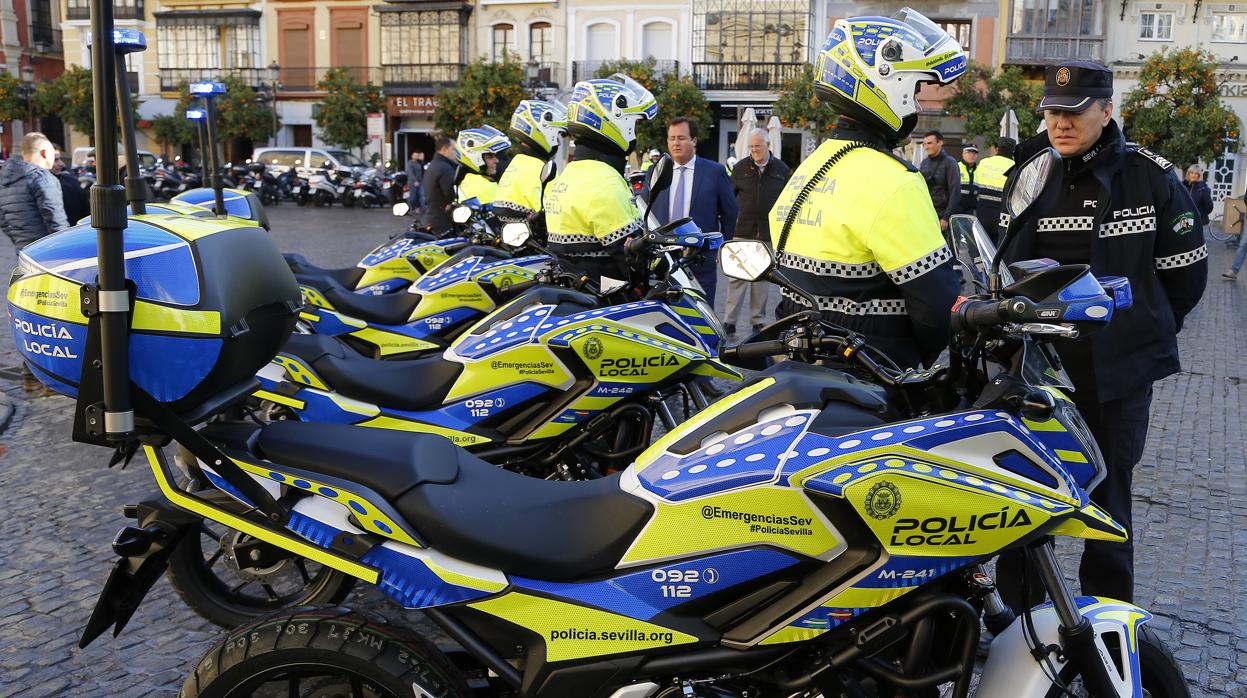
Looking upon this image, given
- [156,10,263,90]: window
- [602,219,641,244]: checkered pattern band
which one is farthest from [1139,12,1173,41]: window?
[602,219,641,244]: checkered pattern band

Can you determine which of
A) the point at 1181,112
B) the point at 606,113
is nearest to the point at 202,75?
the point at 1181,112

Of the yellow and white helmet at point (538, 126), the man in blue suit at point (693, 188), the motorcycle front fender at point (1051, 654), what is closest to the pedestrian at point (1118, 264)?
the motorcycle front fender at point (1051, 654)

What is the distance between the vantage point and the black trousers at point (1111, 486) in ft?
12.2

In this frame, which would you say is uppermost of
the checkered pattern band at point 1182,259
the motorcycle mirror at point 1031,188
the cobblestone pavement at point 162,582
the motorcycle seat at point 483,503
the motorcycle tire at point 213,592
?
the motorcycle mirror at point 1031,188

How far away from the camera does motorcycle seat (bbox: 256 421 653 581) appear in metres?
2.48

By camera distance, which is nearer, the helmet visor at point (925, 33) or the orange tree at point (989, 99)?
the helmet visor at point (925, 33)

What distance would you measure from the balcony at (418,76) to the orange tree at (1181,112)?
A: 24859 millimetres

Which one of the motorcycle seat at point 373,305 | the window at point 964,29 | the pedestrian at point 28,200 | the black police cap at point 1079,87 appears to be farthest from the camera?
the window at point 964,29

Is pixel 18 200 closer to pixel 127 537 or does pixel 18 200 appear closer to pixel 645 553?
pixel 127 537

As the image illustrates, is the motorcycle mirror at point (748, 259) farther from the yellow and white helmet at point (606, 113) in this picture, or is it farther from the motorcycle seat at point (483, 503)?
the yellow and white helmet at point (606, 113)

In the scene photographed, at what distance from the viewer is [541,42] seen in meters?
43.1

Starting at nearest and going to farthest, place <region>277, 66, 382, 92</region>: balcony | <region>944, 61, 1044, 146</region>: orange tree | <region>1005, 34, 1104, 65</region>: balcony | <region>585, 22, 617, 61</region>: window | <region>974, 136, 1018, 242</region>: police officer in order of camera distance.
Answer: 1. <region>974, 136, 1018, 242</region>: police officer
2. <region>944, 61, 1044, 146</region>: orange tree
3. <region>1005, 34, 1104, 65</region>: balcony
4. <region>585, 22, 617, 61</region>: window
5. <region>277, 66, 382, 92</region>: balcony

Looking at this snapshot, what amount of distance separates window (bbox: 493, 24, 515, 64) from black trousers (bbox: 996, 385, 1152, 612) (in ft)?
137

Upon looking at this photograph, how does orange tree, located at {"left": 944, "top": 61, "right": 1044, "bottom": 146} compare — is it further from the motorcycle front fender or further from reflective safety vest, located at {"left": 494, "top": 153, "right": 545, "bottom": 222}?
the motorcycle front fender
